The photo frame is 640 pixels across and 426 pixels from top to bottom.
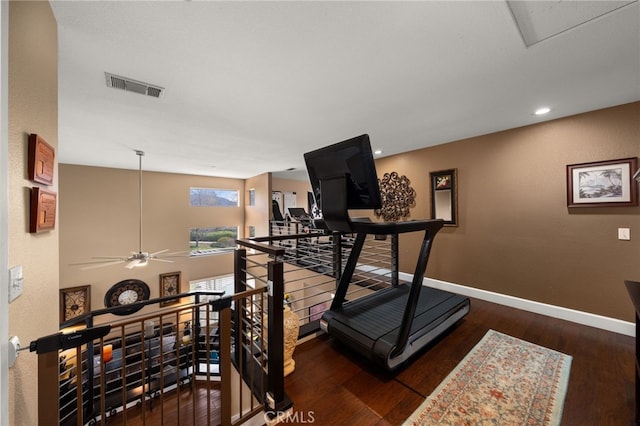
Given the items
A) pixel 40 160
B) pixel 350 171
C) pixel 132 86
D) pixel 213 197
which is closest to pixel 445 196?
pixel 350 171

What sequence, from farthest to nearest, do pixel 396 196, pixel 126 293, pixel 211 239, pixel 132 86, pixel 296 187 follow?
pixel 296 187, pixel 211 239, pixel 126 293, pixel 396 196, pixel 132 86

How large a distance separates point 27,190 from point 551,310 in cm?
494

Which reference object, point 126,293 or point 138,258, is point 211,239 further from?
point 138,258

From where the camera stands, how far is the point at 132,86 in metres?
2.01

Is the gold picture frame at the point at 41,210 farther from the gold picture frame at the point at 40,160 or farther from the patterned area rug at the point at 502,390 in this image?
the patterned area rug at the point at 502,390

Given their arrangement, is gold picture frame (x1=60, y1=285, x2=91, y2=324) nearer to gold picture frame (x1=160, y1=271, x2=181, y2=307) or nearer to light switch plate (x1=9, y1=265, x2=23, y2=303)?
gold picture frame (x1=160, y1=271, x2=181, y2=307)

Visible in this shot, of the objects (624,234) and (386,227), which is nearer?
(386,227)

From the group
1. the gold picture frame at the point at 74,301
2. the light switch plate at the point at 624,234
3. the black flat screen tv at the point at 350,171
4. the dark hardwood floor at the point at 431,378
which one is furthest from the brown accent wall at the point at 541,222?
the gold picture frame at the point at 74,301

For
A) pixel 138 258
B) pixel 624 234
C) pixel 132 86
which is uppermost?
pixel 132 86

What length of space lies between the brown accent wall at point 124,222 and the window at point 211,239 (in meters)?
0.18

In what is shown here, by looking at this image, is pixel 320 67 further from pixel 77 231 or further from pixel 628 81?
pixel 77 231

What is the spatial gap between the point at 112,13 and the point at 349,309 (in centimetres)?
301

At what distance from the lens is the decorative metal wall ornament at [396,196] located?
14.5 feet

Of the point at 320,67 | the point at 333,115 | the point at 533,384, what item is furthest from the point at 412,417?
the point at 333,115
